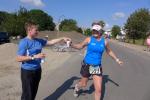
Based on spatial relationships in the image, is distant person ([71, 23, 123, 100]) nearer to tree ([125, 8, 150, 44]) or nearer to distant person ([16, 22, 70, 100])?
distant person ([16, 22, 70, 100])

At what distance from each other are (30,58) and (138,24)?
204 feet

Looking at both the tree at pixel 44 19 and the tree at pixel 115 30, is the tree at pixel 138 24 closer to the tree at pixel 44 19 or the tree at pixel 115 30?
the tree at pixel 115 30

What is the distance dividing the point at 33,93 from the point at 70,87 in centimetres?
369

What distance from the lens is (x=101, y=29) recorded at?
768cm

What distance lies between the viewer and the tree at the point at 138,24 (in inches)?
2628

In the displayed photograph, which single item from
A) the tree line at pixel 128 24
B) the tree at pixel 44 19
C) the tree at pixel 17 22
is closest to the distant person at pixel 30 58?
the tree line at pixel 128 24

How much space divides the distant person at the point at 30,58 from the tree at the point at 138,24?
200 ft

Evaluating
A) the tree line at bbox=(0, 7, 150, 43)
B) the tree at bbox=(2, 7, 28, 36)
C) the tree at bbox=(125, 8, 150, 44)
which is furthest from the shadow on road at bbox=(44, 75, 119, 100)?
the tree at bbox=(2, 7, 28, 36)

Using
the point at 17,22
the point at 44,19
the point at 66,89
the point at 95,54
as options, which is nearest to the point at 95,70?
the point at 95,54

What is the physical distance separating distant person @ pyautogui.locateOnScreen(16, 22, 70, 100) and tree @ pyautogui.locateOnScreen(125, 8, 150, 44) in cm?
6088

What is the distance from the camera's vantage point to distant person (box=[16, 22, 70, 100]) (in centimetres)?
627

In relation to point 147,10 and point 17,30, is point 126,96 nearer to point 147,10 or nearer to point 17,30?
point 147,10

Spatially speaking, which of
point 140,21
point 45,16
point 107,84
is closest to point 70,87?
point 107,84

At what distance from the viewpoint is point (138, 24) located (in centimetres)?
6712
